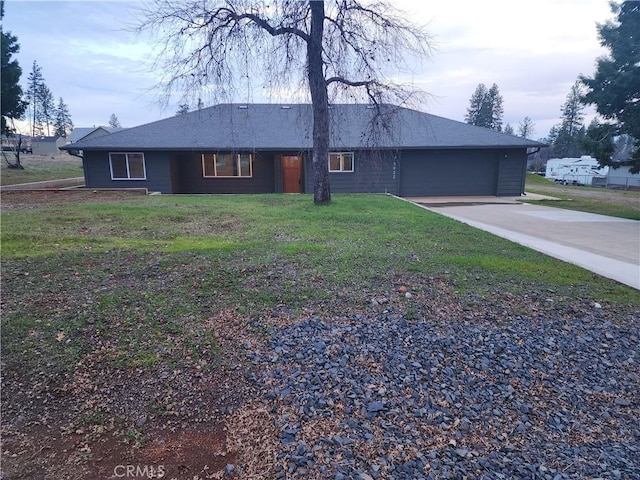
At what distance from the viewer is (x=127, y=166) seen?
16391 millimetres

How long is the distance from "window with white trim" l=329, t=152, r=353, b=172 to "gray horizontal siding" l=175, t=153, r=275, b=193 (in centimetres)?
270

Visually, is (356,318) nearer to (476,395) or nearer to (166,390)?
(476,395)

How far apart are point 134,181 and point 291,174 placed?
22.1 ft

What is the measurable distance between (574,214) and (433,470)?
12.7 m

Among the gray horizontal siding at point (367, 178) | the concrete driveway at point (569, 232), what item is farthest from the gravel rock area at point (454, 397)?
the gray horizontal siding at point (367, 178)

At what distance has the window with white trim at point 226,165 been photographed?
17203 mm

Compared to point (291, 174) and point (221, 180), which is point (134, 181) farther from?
point (291, 174)

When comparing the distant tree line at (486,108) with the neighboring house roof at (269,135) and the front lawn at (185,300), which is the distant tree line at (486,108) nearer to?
the neighboring house roof at (269,135)

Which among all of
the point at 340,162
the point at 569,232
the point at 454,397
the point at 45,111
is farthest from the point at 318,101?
the point at 45,111

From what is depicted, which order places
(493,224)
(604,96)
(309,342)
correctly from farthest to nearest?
(604,96) → (493,224) → (309,342)

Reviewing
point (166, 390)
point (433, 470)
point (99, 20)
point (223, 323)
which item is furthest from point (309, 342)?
point (99, 20)

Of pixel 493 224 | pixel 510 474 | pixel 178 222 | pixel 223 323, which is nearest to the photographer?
pixel 510 474

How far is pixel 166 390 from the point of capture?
9.04 feet

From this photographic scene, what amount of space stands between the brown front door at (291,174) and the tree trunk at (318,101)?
6425mm
